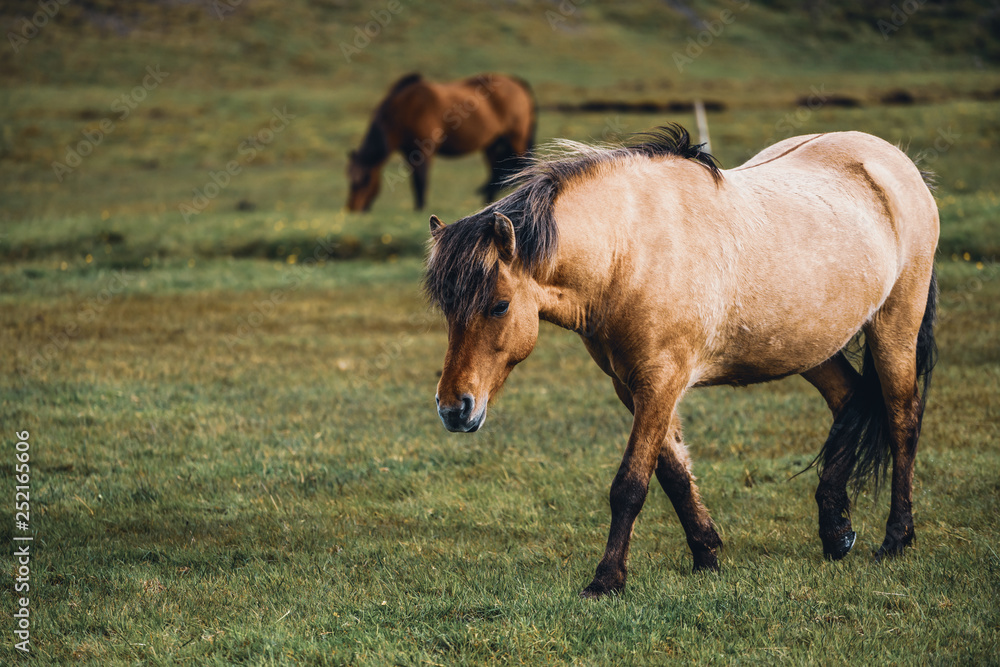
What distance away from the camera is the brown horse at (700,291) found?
164 inches

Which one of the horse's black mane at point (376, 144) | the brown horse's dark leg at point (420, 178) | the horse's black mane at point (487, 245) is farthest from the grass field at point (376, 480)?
the horse's black mane at point (376, 144)

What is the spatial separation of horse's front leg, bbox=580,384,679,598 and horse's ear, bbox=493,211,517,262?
1026 millimetres

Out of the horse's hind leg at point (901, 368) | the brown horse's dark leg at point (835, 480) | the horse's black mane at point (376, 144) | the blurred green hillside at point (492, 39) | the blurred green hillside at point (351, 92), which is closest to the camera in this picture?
the brown horse's dark leg at point (835, 480)

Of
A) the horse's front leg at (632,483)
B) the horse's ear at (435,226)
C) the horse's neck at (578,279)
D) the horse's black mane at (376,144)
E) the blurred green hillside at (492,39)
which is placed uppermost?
the horse's ear at (435,226)

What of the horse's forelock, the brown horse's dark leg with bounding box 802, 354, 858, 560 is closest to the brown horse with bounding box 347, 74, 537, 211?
the brown horse's dark leg with bounding box 802, 354, 858, 560

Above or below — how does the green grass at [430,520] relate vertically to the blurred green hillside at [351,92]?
above

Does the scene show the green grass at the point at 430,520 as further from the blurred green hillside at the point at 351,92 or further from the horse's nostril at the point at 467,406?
the blurred green hillside at the point at 351,92

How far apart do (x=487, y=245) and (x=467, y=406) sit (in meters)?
0.77

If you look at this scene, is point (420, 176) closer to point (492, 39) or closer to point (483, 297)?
point (483, 297)

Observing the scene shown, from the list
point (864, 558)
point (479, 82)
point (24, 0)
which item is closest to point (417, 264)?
point (479, 82)

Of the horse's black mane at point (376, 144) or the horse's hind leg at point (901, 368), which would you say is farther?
the horse's black mane at point (376, 144)

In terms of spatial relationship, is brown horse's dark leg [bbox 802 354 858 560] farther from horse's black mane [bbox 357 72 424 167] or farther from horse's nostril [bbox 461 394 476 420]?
horse's black mane [bbox 357 72 424 167]

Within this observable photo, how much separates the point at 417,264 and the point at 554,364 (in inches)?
230

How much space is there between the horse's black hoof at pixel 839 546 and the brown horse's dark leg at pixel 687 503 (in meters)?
0.74
